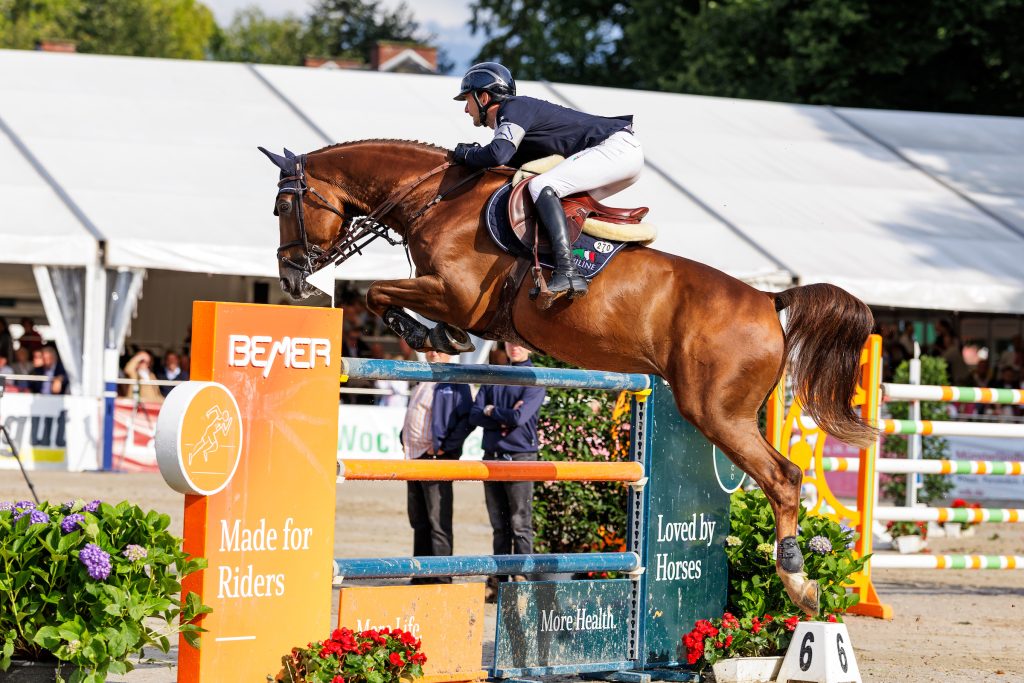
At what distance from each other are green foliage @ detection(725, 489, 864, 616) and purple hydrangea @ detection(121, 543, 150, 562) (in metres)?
3.18

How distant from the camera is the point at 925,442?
12.9m

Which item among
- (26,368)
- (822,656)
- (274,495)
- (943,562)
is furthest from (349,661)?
(26,368)

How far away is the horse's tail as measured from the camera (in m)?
5.41

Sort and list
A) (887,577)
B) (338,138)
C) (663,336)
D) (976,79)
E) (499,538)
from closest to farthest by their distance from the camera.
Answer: (663,336) < (499,538) < (887,577) < (338,138) < (976,79)

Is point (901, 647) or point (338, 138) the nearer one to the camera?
point (901, 647)

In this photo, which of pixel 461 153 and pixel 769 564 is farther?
pixel 769 564

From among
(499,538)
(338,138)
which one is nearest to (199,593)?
(499,538)

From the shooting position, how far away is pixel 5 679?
3.99 meters

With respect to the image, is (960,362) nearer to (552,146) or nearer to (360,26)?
(552,146)

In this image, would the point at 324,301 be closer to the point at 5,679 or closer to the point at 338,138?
the point at 338,138

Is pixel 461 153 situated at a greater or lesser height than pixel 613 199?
lesser

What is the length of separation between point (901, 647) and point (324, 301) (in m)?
12.0

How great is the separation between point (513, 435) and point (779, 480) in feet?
8.04

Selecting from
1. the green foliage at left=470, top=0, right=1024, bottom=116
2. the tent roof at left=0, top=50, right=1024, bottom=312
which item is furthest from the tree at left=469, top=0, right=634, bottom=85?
the tent roof at left=0, top=50, right=1024, bottom=312
